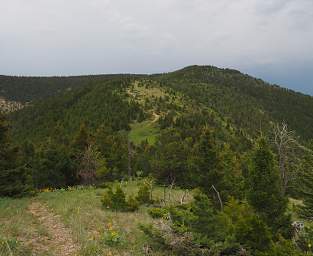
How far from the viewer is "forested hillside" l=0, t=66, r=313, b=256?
1617 centimetres

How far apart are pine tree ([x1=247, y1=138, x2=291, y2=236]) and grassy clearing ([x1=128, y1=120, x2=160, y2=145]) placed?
55.1 meters

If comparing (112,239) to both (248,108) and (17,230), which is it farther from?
(248,108)

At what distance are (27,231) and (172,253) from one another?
228 inches

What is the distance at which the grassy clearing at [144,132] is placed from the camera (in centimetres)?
8342

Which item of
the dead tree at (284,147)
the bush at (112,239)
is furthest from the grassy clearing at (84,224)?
the dead tree at (284,147)

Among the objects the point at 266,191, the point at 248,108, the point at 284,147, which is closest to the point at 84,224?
the point at 266,191

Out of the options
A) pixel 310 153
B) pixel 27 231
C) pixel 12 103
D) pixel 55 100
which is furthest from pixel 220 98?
pixel 27 231

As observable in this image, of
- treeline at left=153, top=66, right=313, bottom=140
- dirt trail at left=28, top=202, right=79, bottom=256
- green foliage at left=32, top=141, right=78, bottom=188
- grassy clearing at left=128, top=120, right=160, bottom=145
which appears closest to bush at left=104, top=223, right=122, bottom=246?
dirt trail at left=28, top=202, right=79, bottom=256

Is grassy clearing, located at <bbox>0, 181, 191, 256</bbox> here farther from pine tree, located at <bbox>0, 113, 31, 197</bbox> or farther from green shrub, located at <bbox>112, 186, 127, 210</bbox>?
pine tree, located at <bbox>0, 113, 31, 197</bbox>

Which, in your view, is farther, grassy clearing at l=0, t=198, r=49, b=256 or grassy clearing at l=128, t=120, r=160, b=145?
grassy clearing at l=128, t=120, r=160, b=145

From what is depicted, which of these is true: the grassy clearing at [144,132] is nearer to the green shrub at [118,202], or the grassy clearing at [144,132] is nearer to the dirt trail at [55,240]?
the green shrub at [118,202]

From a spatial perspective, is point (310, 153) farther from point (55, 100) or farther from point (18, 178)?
point (55, 100)

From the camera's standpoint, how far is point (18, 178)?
31.2 m

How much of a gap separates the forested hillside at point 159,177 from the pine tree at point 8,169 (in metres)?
0.07
